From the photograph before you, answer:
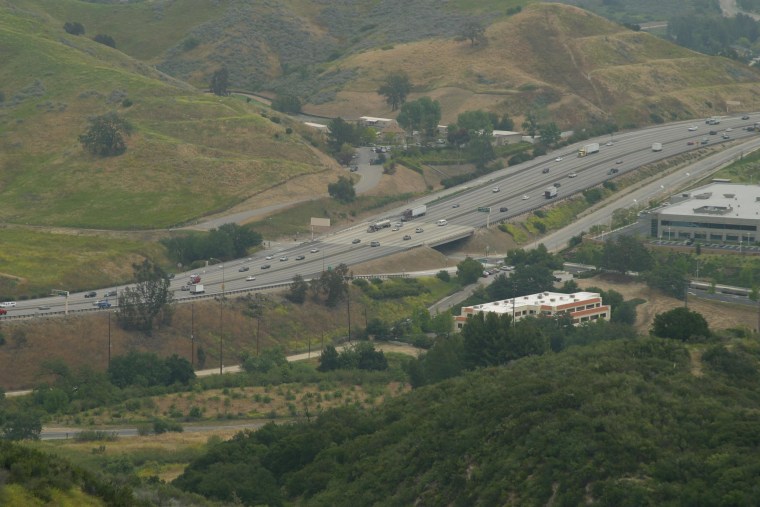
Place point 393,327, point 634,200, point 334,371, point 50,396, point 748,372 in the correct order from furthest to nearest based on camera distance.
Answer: point 634,200 → point 393,327 → point 334,371 → point 50,396 → point 748,372

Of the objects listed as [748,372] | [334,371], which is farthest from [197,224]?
[748,372]

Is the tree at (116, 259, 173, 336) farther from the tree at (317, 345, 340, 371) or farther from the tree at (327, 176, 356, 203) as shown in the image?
the tree at (327, 176, 356, 203)

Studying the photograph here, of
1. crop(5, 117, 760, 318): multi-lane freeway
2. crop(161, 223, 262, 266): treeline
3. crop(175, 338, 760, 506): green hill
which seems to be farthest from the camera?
crop(161, 223, 262, 266): treeline

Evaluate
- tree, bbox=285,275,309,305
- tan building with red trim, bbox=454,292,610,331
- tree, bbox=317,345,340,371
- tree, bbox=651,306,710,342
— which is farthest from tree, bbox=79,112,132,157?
tree, bbox=651,306,710,342

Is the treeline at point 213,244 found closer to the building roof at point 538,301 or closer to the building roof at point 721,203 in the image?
the building roof at point 538,301

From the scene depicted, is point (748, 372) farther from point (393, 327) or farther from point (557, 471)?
point (393, 327)

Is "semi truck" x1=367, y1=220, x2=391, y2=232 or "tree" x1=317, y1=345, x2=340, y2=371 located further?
"semi truck" x1=367, y1=220, x2=391, y2=232

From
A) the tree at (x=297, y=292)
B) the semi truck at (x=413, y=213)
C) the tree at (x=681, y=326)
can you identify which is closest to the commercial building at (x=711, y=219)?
the semi truck at (x=413, y=213)
